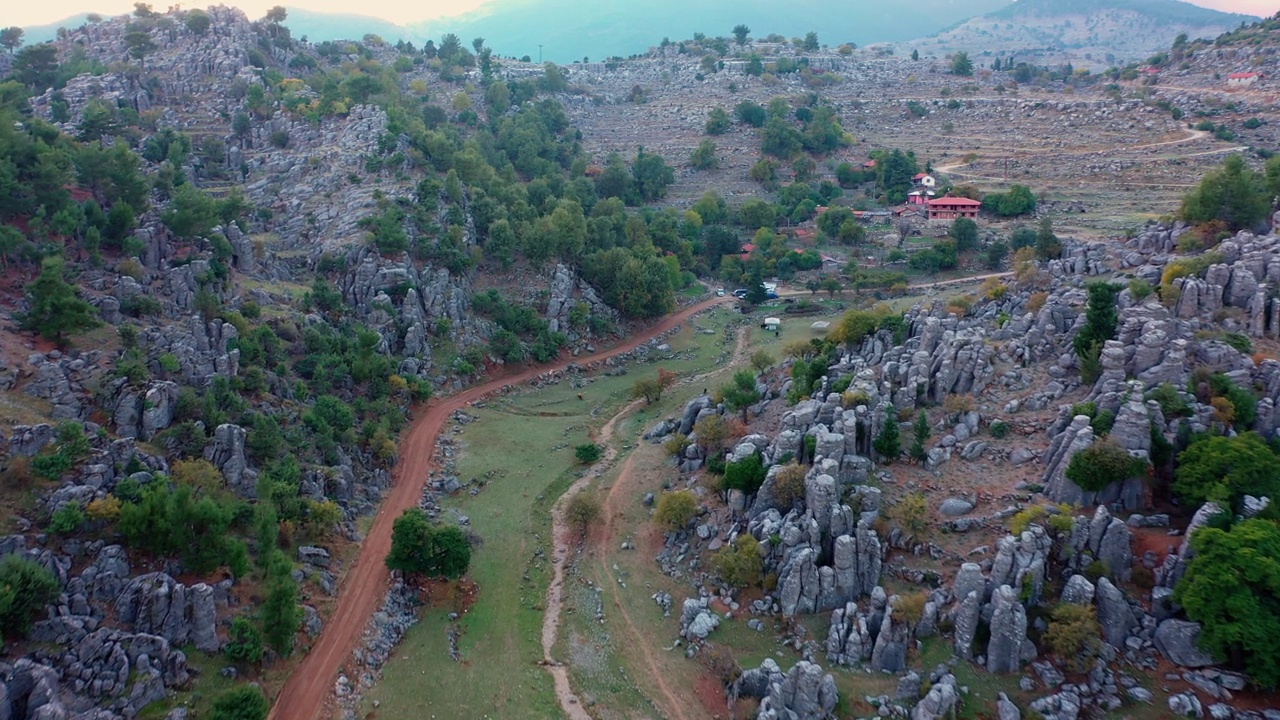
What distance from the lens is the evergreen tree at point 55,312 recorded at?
35.8 meters

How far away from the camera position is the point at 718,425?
42.9 metres

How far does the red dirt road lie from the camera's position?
29086 mm

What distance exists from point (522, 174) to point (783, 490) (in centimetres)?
6718

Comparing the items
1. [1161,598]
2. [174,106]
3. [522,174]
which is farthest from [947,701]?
[174,106]

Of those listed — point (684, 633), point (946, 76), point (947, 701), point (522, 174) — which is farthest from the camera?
point (946, 76)

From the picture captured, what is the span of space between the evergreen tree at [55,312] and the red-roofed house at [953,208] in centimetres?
7387

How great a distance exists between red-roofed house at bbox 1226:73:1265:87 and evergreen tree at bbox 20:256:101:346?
12446 cm

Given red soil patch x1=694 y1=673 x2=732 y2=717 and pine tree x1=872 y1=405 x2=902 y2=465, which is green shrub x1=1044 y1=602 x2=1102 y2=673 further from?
pine tree x1=872 y1=405 x2=902 y2=465

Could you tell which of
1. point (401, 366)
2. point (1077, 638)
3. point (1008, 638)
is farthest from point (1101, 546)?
point (401, 366)

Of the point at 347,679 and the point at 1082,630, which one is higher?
the point at 1082,630

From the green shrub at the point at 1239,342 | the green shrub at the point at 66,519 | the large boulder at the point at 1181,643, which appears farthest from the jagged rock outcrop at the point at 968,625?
the green shrub at the point at 66,519

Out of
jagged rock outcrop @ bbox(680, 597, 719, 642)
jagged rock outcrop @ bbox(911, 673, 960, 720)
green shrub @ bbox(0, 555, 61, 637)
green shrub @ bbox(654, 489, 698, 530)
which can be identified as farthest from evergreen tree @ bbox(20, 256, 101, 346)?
jagged rock outcrop @ bbox(911, 673, 960, 720)

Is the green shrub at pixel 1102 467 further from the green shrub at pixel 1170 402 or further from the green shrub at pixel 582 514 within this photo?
the green shrub at pixel 582 514

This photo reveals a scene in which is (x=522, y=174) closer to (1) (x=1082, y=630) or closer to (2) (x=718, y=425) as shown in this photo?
(2) (x=718, y=425)
